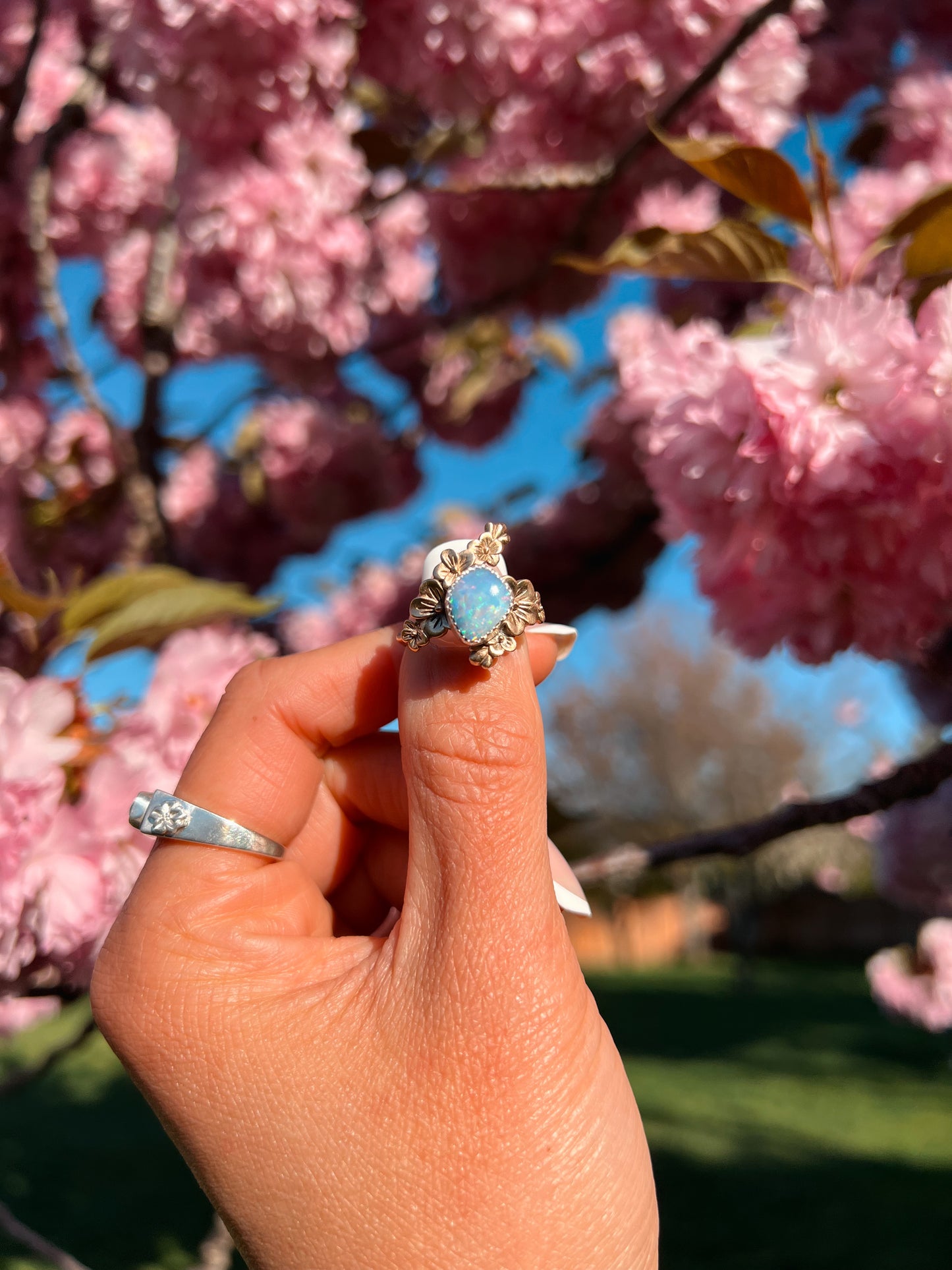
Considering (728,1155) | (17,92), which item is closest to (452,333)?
(17,92)

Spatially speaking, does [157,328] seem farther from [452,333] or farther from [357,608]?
[357,608]

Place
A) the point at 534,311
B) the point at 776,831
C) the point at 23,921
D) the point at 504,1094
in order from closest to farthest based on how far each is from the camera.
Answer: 1. the point at 504,1094
2. the point at 23,921
3. the point at 776,831
4. the point at 534,311

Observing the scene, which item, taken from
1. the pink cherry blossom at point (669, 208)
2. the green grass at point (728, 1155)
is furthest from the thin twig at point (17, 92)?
the green grass at point (728, 1155)

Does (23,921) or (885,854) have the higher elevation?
(23,921)

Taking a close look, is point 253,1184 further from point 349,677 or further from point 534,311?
point 534,311

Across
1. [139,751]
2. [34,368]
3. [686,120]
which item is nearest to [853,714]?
[686,120]

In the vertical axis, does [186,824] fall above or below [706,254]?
below

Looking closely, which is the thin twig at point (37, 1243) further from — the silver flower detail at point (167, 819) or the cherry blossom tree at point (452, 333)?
the silver flower detail at point (167, 819)
